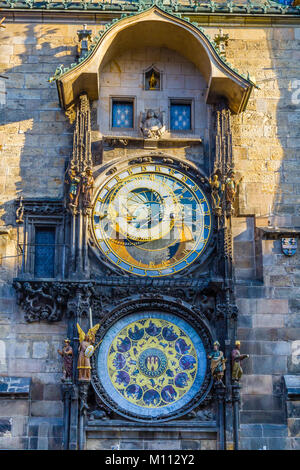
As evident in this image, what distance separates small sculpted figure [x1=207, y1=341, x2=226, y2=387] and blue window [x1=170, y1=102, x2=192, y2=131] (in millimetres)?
3691

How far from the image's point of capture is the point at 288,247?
1639 cm

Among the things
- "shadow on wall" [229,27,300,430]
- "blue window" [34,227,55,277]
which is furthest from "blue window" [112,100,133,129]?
"blue window" [34,227,55,277]

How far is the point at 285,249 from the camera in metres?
16.4

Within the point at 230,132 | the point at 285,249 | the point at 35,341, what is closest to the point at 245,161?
the point at 230,132

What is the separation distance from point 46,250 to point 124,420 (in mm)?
2843

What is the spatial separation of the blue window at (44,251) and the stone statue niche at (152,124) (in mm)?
2074

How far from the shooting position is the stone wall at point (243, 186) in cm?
1566

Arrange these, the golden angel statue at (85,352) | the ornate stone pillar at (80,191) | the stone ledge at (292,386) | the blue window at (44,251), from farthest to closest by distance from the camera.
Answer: the blue window at (44,251), the ornate stone pillar at (80,191), the stone ledge at (292,386), the golden angel statue at (85,352)

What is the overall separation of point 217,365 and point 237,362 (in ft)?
0.93

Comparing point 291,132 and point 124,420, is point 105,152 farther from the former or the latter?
point 124,420

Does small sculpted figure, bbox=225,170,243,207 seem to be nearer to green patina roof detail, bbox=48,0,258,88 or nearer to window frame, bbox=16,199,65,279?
green patina roof detail, bbox=48,0,258,88

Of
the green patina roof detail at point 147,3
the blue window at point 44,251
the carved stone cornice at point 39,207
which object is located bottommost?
the blue window at point 44,251

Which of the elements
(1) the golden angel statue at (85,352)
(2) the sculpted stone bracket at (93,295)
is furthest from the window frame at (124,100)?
(1) the golden angel statue at (85,352)

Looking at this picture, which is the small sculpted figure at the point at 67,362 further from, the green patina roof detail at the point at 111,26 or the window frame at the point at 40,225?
the green patina roof detail at the point at 111,26
